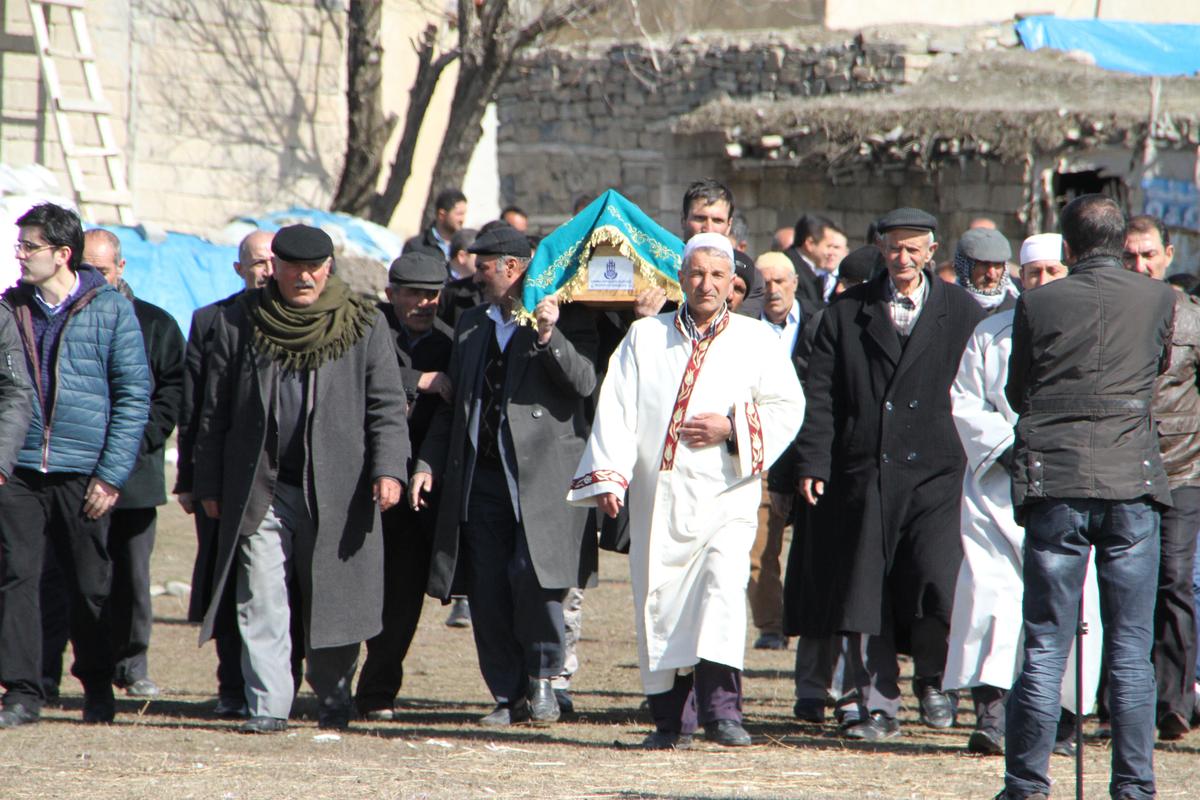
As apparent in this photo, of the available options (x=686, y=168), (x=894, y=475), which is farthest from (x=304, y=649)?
(x=686, y=168)

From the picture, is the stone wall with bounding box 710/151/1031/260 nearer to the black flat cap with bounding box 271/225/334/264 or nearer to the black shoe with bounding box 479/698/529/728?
the black shoe with bounding box 479/698/529/728

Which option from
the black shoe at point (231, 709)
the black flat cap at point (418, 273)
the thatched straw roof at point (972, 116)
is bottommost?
the black shoe at point (231, 709)

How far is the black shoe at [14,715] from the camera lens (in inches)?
266

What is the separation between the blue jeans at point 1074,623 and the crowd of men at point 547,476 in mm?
873

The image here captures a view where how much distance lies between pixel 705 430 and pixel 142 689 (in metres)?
3.13

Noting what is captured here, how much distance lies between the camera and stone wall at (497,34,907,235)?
1773cm

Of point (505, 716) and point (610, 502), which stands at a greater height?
point (610, 502)

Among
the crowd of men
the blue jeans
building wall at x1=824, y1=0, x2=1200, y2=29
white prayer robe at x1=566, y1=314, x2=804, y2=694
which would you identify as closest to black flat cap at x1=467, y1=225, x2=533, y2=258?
the crowd of men

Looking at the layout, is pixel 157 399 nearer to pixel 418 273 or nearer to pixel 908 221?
pixel 418 273

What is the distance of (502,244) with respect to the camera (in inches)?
282

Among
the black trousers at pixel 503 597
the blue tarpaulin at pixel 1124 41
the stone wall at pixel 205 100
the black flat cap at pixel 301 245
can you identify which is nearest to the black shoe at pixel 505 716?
the black trousers at pixel 503 597

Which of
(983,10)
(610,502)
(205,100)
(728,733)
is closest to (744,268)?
(610,502)

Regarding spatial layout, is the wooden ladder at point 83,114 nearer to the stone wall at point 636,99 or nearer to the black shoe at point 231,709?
the stone wall at point 636,99

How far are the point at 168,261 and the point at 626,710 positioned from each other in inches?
321
